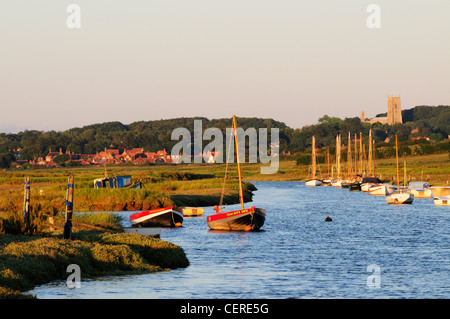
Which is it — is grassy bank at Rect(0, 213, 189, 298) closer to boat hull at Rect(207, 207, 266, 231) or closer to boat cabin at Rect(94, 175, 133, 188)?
boat hull at Rect(207, 207, 266, 231)

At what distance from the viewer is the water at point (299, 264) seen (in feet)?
90.6

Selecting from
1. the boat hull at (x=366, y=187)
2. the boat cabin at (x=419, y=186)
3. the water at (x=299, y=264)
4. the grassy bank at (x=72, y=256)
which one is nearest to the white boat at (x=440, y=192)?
the boat cabin at (x=419, y=186)

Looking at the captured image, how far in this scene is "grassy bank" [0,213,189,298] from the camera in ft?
86.0

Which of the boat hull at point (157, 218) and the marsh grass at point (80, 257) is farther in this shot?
the boat hull at point (157, 218)

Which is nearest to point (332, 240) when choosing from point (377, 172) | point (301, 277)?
point (301, 277)

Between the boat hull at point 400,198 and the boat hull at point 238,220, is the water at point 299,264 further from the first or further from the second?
the boat hull at point 400,198

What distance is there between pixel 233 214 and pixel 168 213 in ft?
19.7

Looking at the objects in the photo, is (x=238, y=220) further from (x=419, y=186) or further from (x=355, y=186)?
(x=355, y=186)

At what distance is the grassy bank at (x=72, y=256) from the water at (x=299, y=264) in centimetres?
75

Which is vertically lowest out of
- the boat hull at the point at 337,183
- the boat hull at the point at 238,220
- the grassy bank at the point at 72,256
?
the boat hull at the point at 337,183

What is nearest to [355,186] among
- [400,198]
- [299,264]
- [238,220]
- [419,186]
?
[419,186]

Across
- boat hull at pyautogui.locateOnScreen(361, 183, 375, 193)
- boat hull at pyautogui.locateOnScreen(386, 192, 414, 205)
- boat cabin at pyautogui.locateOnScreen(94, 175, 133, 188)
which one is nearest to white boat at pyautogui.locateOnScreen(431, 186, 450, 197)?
boat hull at pyautogui.locateOnScreen(386, 192, 414, 205)
